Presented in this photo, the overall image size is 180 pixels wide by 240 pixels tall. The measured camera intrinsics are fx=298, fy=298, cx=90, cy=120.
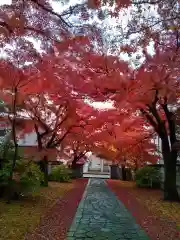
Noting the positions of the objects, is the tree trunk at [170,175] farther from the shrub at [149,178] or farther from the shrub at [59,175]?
the shrub at [59,175]

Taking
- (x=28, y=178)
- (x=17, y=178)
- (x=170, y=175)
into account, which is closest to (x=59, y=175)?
(x=170, y=175)

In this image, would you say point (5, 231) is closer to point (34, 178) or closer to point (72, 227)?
point (72, 227)

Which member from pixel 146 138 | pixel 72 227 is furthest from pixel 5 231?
pixel 146 138

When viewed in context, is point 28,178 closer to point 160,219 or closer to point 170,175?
point 160,219

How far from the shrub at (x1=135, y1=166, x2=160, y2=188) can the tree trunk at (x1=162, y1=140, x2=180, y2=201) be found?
539 centimetres

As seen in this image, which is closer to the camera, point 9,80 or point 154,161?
point 9,80

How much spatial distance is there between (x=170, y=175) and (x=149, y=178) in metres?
5.51

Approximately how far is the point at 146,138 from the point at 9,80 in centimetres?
1063

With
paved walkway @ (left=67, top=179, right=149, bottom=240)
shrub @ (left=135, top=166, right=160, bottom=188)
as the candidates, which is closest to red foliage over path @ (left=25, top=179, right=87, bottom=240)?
paved walkway @ (left=67, top=179, right=149, bottom=240)

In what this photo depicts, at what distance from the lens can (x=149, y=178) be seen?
62.6 ft

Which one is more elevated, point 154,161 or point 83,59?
point 83,59

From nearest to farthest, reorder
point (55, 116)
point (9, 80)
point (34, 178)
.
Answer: point (9, 80) → point (34, 178) → point (55, 116)

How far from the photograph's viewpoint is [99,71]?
11945 millimetres

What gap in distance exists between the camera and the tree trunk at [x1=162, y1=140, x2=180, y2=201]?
13344 millimetres
